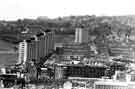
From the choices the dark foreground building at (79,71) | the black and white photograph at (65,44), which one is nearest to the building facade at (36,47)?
the black and white photograph at (65,44)

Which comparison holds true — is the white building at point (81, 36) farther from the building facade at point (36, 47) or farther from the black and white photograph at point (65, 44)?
the building facade at point (36, 47)

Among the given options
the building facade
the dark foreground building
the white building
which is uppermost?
the white building

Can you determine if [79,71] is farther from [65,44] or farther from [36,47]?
[36,47]

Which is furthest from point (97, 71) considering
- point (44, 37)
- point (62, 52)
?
point (44, 37)

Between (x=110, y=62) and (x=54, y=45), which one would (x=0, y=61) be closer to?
(x=54, y=45)

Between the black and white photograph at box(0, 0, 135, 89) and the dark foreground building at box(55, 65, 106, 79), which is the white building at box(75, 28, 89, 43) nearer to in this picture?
the black and white photograph at box(0, 0, 135, 89)

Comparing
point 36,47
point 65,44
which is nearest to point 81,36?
point 65,44

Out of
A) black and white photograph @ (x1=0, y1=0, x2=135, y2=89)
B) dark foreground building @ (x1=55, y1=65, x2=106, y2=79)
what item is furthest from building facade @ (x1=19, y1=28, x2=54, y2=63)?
dark foreground building @ (x1=55, y1=65, x2=106, y2=79)

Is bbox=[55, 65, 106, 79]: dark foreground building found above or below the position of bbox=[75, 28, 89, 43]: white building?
below
